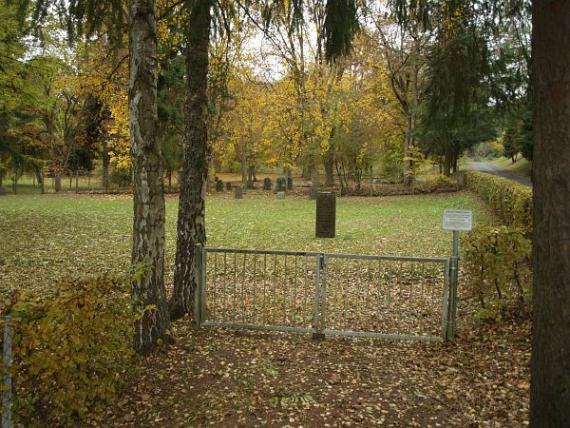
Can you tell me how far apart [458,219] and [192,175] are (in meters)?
3.38

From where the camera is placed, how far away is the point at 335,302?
24.1 feet

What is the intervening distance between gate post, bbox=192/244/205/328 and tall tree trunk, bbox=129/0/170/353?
2.88ft

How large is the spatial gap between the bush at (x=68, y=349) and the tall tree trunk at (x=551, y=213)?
321 cm

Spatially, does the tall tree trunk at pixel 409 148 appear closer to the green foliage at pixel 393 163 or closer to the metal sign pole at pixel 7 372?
the green foliage at pixel 393 163

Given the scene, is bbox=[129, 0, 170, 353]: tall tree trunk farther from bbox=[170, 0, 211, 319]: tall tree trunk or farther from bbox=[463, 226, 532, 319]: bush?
bbox=[463, 226, 532, 319]: bush

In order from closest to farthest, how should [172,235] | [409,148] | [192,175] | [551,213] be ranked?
[551,213], [192,175], [172,235], [409,148]

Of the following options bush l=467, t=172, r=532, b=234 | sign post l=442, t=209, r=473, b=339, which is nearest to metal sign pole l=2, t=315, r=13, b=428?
sign post l=442, t=209, r=473, b=339

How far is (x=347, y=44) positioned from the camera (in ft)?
17.2

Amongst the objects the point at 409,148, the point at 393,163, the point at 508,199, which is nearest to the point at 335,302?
the point at 508,199

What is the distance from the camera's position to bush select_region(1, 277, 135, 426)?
10.4ft

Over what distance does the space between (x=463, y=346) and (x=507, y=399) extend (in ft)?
4.32

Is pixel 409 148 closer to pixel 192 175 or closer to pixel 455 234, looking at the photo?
pixel 455 234

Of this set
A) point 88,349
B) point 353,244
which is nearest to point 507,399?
point 88,349

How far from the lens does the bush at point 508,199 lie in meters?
8.65
